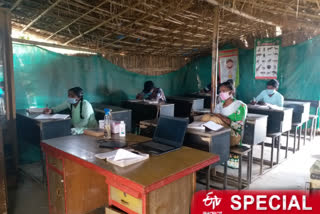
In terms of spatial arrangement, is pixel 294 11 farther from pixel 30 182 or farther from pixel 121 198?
pixel 30 182

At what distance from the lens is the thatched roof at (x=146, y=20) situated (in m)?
3.64

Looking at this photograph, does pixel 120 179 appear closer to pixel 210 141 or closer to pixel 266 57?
pixel 210 141

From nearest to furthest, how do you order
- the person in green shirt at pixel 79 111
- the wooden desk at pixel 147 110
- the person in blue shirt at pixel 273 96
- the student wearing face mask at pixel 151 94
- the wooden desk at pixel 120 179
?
the wooden desk at pixel 120 179
the person in green shirt at pixel 79 111
the person in blue shirt at pixel 273 96
the wooden desk at pixel 147 110
the student wearing face mask at pixel 151 94

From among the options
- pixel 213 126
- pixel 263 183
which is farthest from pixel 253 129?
pixel 213 126

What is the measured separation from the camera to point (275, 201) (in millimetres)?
2287

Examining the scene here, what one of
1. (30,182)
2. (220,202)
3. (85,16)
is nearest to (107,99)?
(85,16)

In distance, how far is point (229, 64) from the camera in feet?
24.4

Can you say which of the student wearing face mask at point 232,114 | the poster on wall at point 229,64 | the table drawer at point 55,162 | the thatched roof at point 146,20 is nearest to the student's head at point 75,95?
the thatched roof at point 146,20

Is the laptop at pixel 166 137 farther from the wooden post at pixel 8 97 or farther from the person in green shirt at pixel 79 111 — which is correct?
the wooden post at pixel 8 97

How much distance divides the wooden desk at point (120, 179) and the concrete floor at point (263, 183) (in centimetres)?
66

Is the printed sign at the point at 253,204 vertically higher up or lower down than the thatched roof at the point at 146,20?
lower down

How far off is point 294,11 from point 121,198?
14.5 feet

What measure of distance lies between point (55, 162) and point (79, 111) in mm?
1695

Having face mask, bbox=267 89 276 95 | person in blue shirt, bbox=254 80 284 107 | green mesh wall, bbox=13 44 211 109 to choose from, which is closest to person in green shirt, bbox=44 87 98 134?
green mesh wall, bbox=13 44 211 109
